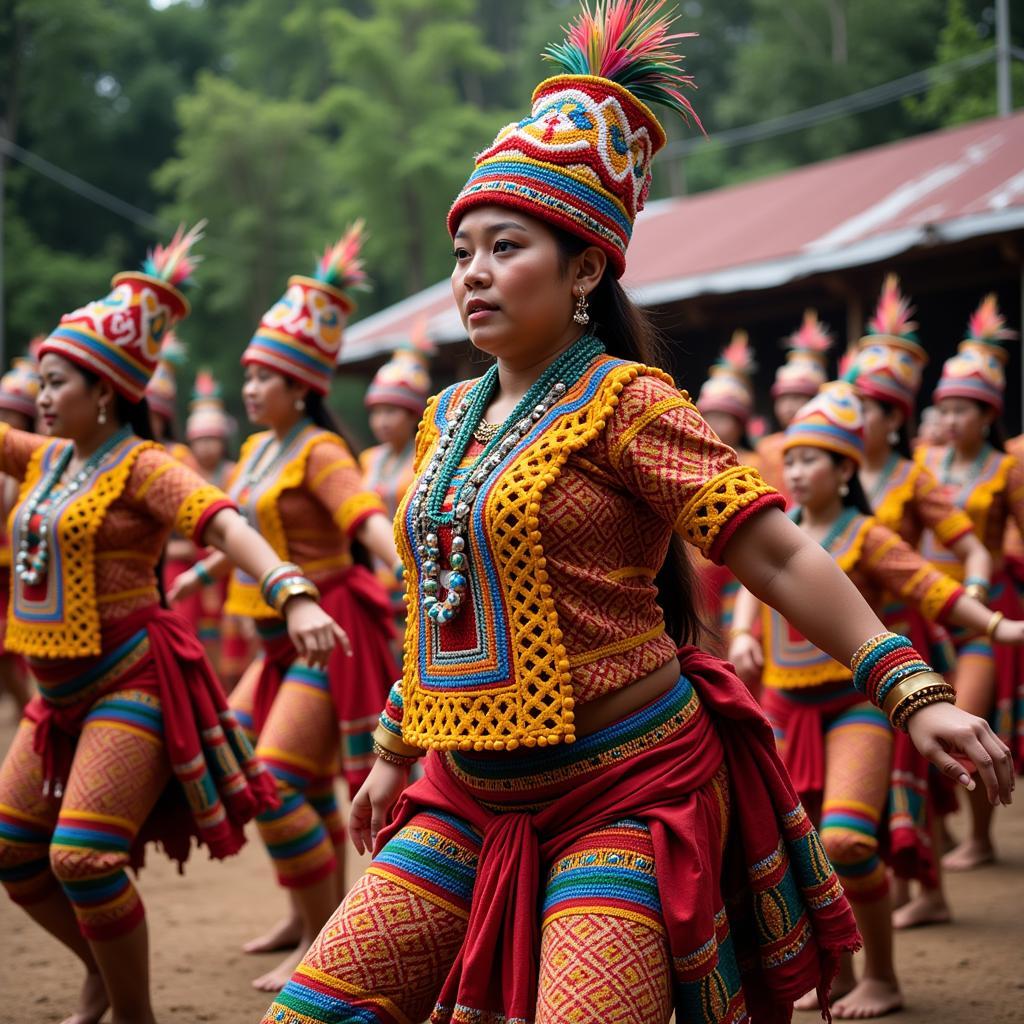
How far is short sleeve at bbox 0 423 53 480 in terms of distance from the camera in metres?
5.05

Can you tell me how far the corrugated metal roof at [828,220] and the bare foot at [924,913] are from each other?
20.2 ft

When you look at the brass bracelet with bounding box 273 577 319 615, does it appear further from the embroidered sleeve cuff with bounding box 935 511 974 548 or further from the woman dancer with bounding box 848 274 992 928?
the embroidered sleeve cuff with bounding box 935 511 974 548

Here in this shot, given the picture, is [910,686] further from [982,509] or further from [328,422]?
[982,509]

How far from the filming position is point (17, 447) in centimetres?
506

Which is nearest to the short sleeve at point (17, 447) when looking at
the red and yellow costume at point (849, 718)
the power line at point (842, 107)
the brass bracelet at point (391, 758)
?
the brass bracelet at point (391, 758)

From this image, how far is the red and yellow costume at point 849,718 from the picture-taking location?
→ 15.6ft

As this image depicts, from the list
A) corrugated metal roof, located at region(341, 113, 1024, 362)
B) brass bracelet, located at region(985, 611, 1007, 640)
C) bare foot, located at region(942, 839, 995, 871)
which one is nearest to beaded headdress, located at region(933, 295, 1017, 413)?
bare foot, located at region(942, 839, 995, 871)

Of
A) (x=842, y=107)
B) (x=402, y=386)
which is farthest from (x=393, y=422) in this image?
(x=842, y=107)

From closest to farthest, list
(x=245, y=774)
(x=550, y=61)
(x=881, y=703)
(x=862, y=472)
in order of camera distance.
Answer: (x=881, y=703)
(x=550, y=61)
(x=245, y=774)
(x=862, y=472)

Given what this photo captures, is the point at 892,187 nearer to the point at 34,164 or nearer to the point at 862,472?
the point at 862,472

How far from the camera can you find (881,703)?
107 inches

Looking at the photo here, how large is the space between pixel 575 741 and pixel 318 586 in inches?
121

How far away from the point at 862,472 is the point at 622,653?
3.72m

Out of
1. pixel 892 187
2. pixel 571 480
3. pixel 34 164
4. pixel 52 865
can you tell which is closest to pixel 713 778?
pixel 571 480
